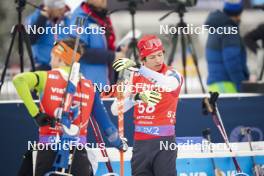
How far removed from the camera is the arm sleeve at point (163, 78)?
9336mm

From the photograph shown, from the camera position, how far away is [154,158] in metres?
9.45

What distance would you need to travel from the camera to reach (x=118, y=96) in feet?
32.0

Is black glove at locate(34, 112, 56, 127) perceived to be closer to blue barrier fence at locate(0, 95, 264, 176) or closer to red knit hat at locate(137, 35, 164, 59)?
red knit hat at locate(137, 35, 164, 59)

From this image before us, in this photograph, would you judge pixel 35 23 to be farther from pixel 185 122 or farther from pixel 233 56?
pixel 233 56

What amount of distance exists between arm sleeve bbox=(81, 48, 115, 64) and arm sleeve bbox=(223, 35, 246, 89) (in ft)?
5.45

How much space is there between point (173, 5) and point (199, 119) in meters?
1.85

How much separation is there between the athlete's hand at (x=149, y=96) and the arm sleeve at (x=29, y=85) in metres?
1.04

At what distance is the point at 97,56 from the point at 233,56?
195cm

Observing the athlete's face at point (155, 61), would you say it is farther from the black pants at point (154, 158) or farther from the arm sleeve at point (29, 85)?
the arm sleeve at point (29, 85)

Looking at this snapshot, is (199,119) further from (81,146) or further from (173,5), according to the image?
(81,146)

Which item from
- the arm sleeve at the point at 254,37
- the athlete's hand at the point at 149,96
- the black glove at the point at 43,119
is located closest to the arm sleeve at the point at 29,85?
the black glove at the point at 43,119

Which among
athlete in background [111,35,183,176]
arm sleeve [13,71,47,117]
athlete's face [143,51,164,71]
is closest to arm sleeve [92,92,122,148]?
athlete in background [111,35,183,176]

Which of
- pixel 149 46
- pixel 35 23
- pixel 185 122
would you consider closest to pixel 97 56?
pixel 35 23

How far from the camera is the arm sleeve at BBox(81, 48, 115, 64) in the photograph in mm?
11109
